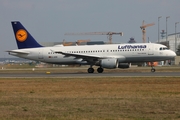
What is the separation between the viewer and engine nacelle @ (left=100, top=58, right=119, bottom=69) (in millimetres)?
45531

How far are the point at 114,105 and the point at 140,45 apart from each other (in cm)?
3089

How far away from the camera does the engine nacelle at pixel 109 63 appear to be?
4553 cm

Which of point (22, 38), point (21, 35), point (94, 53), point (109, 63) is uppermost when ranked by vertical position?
point (21, 35)

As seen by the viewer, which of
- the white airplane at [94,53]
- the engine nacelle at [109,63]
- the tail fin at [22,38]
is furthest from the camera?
the tail fin at [22,38]

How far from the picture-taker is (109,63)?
45656mm

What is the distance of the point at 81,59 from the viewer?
4822 centimetres

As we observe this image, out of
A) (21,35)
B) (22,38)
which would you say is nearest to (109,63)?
(22,38)

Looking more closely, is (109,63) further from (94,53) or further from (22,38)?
(22,38)

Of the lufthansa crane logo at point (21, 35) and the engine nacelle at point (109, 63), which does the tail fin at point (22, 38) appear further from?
the engine nacelle at point (109, 63)

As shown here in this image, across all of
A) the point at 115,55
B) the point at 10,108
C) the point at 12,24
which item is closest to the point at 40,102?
the point at 10,108

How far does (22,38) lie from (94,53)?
34.1ft

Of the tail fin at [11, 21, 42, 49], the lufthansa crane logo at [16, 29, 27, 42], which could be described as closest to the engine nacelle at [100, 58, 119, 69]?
the tail fin at [11, 21, 42, 49]

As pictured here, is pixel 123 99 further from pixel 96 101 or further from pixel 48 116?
pixel 48 116

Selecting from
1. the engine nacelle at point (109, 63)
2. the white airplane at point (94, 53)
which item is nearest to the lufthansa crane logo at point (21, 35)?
the white airplane at point (94, 53)
